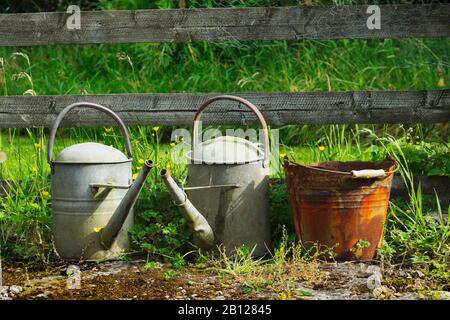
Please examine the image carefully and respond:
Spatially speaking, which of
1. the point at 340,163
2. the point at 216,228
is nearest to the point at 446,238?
the point at 340,163

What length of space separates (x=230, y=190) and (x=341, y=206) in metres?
0.54

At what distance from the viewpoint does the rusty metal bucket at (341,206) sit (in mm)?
3895

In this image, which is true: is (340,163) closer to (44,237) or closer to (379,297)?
(379,297)

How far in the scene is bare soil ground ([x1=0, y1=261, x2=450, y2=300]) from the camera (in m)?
3.52

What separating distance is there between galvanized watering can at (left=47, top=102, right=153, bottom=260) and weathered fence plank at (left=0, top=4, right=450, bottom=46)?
840 millimetres

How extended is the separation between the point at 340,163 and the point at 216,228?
714 mm

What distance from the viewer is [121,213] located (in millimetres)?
3996

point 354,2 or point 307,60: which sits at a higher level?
point 354,2

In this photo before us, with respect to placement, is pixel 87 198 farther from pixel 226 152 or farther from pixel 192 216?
pixel 226 152

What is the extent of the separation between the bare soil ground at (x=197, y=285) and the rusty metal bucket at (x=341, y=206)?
115 mm

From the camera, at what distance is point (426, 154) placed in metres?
4.75
